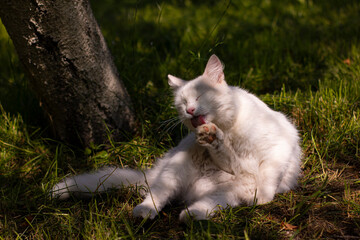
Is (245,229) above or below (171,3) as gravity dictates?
below

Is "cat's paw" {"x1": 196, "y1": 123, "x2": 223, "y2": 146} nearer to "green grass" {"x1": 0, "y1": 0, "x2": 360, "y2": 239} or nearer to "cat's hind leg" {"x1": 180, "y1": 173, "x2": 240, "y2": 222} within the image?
"cat's hind leg" {"x1": 180, "y1": 173, "x2": 240, "y2": 222}

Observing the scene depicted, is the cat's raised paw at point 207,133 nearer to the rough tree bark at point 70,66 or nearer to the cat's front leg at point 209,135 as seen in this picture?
the cat's front leg at point 209,135

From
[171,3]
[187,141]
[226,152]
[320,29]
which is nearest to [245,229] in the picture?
[226,152]

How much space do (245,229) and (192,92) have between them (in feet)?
2.96

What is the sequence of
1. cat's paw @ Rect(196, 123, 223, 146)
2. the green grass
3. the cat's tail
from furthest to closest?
the cat's tail → cat's paw @ Rect(196, 123, 223, 146) → the green grass

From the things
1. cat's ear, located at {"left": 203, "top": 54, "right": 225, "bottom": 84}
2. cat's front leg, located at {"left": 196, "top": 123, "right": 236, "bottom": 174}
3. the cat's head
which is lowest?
cat's front leg, located at {"left": 196, "top": 123, "right": 236, "bottom": 174}

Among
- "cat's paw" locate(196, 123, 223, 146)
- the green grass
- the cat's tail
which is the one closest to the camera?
the green grass

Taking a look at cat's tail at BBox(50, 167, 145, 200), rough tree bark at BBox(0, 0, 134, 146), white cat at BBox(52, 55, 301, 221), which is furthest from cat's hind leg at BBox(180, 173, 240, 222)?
rough tree bark at BBox(0, 0, 134, 146)

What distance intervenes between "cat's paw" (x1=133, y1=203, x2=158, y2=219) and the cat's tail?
327mm

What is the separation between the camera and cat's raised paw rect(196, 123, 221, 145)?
213cm

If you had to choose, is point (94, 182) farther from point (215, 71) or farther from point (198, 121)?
point (215, 71)

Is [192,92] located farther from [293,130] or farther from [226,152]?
[293,130]

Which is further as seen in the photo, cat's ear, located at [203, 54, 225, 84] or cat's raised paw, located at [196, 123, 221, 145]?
cat's ear, located at [203, 54, 225, 84]

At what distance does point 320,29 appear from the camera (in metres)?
4.28
